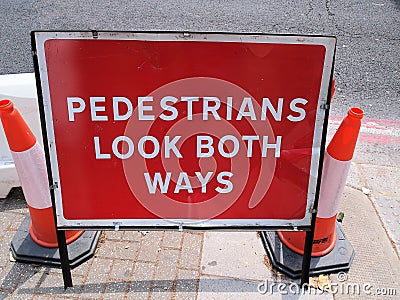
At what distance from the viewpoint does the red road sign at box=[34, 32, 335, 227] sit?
2455 mm

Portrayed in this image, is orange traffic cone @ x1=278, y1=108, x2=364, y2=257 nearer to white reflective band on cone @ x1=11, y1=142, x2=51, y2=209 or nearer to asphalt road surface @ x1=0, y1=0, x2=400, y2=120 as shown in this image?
white reflective band on cone @ x1=11, y1=142, x2=51, y2=209

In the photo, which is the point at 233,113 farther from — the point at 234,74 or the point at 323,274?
the point at 323,274

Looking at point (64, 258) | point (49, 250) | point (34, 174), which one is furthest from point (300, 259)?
point (34, 174)

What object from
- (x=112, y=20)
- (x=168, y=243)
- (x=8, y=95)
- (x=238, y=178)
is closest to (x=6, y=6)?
(x=112, y=20)

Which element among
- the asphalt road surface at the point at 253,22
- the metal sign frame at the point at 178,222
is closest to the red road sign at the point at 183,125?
the metal sign frame at the point at 178,222

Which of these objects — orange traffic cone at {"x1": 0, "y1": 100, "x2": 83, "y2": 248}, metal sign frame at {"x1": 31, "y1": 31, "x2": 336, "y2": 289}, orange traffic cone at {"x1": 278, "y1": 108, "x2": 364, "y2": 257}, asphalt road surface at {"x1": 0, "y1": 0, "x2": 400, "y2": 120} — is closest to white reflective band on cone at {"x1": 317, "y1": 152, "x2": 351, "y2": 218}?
orange traffic cone at {"x1": 278, "y1": 108, "x2": 364, "y2": 257}

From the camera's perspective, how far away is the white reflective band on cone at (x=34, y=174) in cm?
302

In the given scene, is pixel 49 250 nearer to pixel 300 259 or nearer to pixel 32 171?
pixel 32 171

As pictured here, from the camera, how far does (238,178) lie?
279 cm

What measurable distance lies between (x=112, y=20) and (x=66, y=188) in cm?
533

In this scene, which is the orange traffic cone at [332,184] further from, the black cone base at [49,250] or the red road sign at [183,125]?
the black cone base at [49,250]

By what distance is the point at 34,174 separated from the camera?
307cm

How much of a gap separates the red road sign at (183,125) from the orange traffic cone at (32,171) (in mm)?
383

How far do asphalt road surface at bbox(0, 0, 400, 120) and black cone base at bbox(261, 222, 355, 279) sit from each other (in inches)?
110
